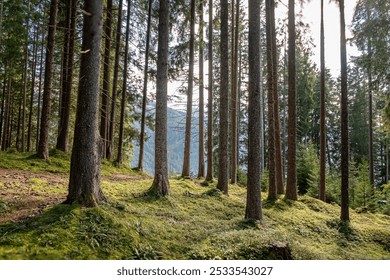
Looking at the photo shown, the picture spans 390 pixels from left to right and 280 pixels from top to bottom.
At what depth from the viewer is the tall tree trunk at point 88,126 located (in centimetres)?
574

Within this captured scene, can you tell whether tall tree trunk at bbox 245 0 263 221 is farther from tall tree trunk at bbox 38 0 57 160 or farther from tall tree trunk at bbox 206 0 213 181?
tall tree trunk at bbox 38 0 57 160

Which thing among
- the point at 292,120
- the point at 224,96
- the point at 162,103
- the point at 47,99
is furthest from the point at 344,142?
the point at 47,99

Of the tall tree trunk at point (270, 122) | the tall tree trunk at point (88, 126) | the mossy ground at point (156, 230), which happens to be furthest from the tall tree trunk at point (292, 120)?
the tall tree trunk at point (88, 126)

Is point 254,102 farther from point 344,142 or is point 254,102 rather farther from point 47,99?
point 47,99

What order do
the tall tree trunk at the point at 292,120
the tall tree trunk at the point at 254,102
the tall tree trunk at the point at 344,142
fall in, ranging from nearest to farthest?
the tall tree trunk at the point at 254,102 < the tall tree trunk at the point at 344,142 < the tall tree trunk at the point at 292,120

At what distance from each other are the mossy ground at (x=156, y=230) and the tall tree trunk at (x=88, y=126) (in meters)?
0.38

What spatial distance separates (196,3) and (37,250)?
14976mm

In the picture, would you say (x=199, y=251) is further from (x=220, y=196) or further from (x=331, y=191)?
(x=331, y=191)

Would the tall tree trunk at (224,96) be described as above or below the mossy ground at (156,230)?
above

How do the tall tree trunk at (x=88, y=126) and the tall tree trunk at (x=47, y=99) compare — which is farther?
the tall tree trunk at (x=47, y=99)

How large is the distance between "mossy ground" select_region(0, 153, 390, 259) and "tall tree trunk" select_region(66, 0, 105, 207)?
382mm

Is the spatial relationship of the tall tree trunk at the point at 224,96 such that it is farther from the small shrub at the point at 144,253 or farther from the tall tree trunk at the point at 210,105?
the small shrub at the point at 144,253

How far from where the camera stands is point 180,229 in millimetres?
6395

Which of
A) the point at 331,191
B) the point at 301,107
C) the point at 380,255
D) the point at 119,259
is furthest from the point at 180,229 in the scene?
the point at 301,107
